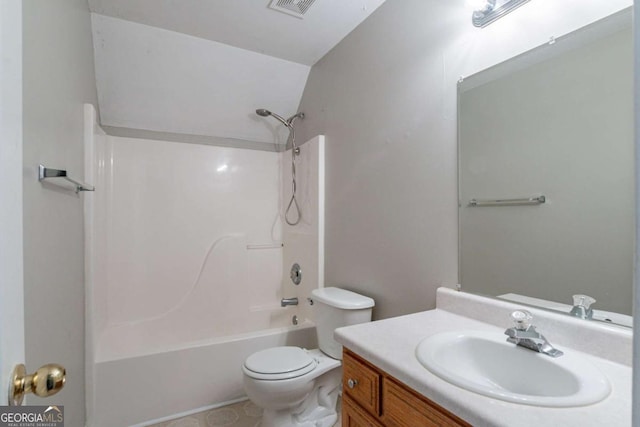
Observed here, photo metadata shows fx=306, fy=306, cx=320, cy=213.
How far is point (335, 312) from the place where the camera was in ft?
5.64

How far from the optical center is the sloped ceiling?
1794 millimetres

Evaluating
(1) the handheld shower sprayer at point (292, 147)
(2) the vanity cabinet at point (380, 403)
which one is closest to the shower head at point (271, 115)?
(1) the handheld shower sprayer at point (292, 147)

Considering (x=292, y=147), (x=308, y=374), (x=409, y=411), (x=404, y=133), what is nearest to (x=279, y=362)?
(x=308, y=374)

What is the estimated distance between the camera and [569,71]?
37.8 inches

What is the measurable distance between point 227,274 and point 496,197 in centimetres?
224

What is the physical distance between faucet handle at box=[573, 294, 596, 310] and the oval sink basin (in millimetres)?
154

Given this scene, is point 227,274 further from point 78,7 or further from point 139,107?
point 78,7

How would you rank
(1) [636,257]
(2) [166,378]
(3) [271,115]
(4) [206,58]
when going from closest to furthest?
(1) [636,257]
(2) [166,378]
(4) [206,58]
(3) [271,115]

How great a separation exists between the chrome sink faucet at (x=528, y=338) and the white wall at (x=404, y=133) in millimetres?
386

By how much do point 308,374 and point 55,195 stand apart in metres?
1.34

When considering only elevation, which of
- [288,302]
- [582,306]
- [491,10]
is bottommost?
[288,302]

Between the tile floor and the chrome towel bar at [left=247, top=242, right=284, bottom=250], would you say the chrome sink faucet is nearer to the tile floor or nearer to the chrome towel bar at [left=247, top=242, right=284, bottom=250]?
the tile floor

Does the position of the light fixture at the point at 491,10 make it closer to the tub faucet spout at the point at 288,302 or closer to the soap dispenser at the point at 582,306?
the soap dispenser at the point at 582,306

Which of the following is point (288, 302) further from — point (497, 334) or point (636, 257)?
point (636, 257)
